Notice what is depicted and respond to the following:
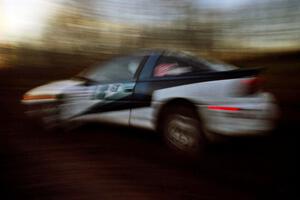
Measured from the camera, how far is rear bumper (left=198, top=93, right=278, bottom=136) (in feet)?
16.5

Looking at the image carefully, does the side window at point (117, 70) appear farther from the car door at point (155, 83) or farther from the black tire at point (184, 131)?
the black tire at point (184, 131)

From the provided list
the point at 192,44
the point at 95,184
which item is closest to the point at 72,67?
the point at 192,44

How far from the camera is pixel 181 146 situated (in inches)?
209

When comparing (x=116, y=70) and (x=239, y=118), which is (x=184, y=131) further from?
(x=116, y=70)

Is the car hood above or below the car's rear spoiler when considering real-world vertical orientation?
below

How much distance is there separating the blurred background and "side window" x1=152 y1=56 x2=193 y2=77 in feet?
2.91

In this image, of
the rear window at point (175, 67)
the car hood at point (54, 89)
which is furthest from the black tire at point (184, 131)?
the car hood at point (54, 89)

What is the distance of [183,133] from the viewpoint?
209 inches

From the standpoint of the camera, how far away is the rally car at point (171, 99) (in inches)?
200

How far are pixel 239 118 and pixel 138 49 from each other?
7.62 m

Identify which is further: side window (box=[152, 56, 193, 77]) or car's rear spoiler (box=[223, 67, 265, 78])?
side window (box=[152, 56, 193, 77])

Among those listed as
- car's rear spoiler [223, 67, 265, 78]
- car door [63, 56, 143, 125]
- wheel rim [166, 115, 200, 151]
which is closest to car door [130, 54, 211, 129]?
car door [63, 56, 143, 125]

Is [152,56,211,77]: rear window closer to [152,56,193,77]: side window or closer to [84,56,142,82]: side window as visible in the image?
[152,56,193,77]: side window

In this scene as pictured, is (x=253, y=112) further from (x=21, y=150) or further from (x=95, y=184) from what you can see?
(x=21, y=150)
